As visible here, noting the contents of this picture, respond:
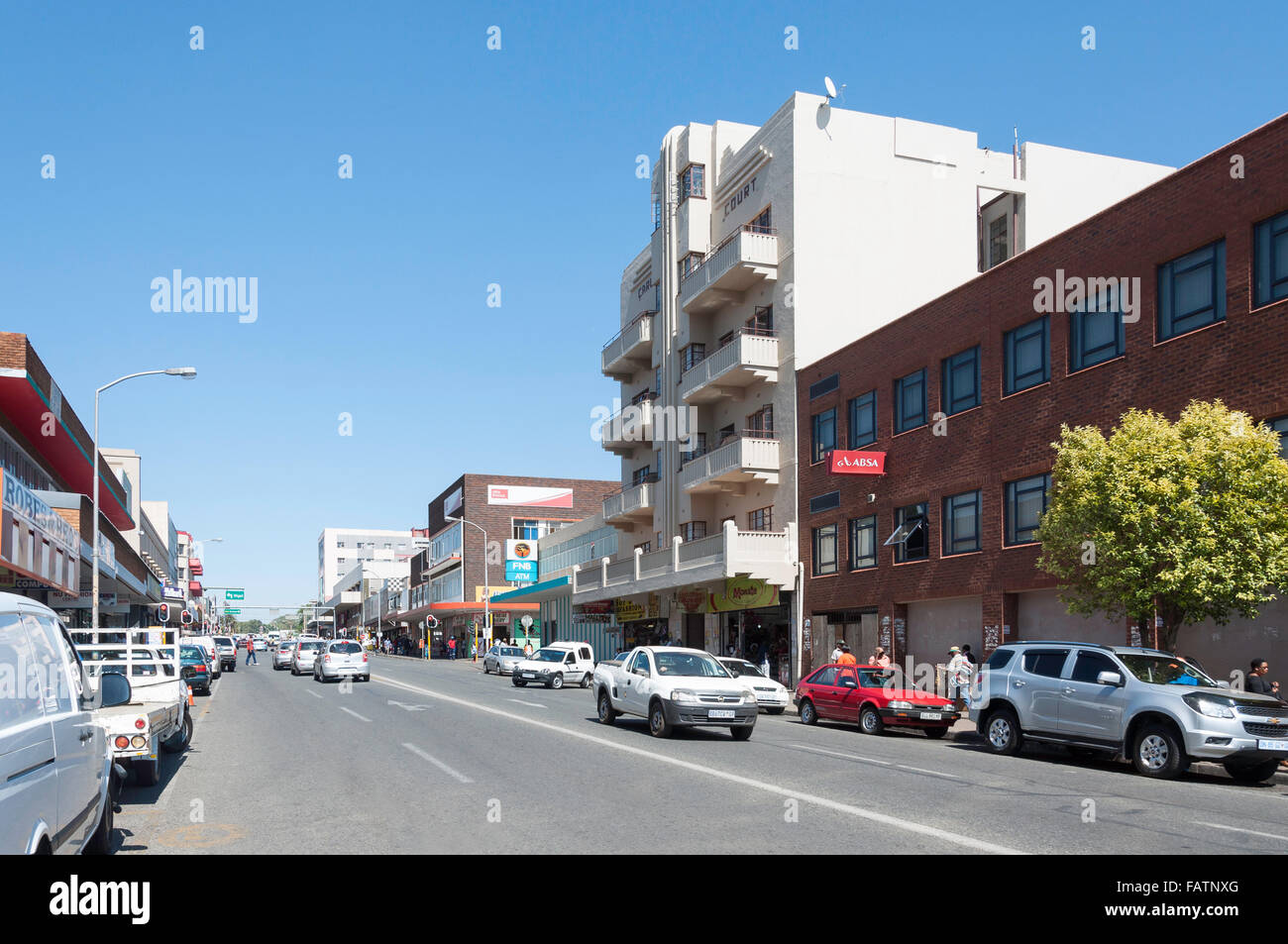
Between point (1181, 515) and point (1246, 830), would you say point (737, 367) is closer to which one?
point (1181, 515)

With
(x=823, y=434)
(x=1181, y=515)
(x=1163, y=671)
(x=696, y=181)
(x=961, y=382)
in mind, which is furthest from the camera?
(x=696, y=181)

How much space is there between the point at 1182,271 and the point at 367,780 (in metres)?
17.9

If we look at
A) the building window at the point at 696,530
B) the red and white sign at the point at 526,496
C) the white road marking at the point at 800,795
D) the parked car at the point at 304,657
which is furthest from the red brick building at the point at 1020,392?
the red and white sign at the point at 526,496

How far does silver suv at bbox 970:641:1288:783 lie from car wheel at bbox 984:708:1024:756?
16mm

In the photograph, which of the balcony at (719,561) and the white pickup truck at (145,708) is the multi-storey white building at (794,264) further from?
the white pickup truck at (145,708)

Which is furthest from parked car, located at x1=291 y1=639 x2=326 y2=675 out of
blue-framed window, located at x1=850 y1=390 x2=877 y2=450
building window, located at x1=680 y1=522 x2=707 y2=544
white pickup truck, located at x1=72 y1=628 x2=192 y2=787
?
white pickup truck, located at x1=72 y1=628 x2=192 y2=787

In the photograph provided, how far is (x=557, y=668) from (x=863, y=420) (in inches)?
625

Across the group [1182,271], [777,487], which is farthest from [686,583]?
[1182,271]

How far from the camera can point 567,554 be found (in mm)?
70188

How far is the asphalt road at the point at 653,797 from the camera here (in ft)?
31.1

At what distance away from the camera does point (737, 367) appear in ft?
127

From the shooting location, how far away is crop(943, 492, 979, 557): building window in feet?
94.7

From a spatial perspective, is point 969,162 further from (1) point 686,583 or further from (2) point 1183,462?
(2) point 1183,462

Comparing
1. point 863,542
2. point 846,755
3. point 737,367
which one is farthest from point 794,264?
point 846,755
